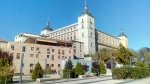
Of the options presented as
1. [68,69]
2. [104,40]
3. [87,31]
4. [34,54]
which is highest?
[87,31]

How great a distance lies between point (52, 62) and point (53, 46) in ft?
16.4

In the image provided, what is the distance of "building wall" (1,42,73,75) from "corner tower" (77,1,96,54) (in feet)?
99.4

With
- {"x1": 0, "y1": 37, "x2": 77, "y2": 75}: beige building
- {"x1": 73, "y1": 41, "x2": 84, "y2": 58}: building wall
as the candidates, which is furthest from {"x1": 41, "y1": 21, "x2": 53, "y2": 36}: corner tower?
{"x1": 0, "y1": 37, "x2": 77, "y2": 75}: beige building

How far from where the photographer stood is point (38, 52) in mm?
49812

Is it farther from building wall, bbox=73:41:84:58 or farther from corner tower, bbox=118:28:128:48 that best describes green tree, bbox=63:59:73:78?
corner tower, bbox=118:28:128:48

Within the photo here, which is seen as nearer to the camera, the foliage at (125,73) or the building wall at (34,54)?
the foliage at (125,73)

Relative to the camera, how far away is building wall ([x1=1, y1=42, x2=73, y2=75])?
45812mm

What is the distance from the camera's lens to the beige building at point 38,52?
4606 centimetres

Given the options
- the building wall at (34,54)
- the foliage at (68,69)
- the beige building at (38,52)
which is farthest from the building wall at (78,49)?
the foliage at (68,69)

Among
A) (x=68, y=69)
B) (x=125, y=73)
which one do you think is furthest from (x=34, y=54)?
(x=125, y=73)

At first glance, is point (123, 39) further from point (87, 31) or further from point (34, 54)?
point (34, 54)

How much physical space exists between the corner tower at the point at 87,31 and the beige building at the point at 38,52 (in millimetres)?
27790

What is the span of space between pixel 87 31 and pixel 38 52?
1635 inches

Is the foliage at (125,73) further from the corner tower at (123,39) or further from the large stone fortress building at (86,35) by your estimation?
the corner tower at (123,39)
